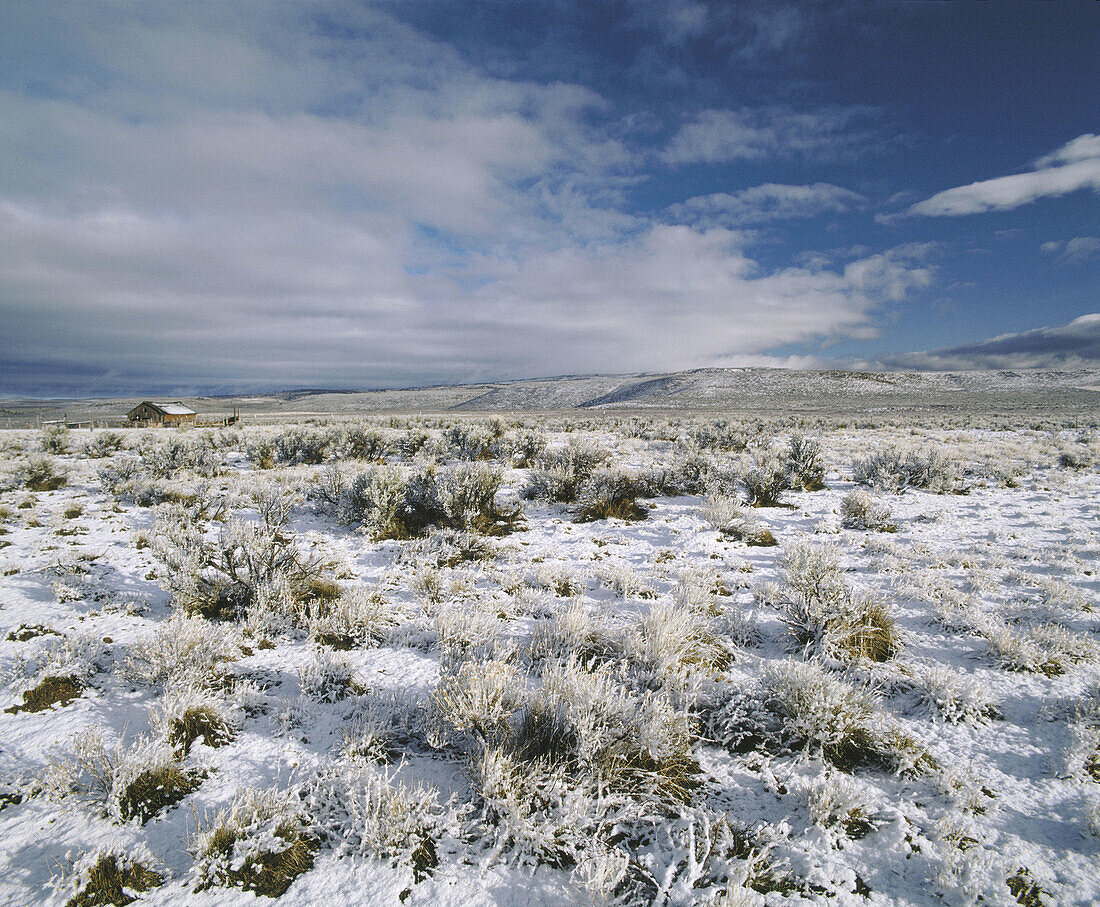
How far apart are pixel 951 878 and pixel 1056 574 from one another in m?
6.13

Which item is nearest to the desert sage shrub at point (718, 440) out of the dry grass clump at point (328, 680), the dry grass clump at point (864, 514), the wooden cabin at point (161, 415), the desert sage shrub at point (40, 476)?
the dry grass clump at point (864, 514)

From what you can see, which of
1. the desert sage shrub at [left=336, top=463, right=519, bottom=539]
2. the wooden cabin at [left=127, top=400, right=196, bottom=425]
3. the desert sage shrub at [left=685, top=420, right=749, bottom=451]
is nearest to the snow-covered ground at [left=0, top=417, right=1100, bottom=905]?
the desert sage shrub at [left=336, top=463, right=519, bottom=539]

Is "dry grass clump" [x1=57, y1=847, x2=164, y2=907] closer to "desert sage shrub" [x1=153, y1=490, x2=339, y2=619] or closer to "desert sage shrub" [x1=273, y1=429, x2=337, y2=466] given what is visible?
"desert sage shrub" [x1=153, y1=490, x2=339, y2=619]

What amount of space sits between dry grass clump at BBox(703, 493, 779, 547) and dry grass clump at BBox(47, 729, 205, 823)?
729cm

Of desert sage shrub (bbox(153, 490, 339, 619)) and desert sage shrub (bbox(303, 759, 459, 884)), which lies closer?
desert sage shrub (bbox(303, 759, 459, 884))

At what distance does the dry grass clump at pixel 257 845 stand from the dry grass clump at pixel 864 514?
9.08 meters

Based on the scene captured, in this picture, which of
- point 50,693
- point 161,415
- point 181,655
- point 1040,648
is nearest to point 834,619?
point 1040,648

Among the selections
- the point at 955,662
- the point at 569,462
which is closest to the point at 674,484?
the point at 569,462

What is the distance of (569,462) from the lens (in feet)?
35.6

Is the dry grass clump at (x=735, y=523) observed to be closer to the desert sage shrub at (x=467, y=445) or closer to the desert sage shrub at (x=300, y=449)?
the desert sage shrub at (x=467, y=445)

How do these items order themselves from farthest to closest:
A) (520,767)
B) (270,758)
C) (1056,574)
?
1. (1056,574)
2. (270,758)
3. (520,767)

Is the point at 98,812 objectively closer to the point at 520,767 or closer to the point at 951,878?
the point at 520,767

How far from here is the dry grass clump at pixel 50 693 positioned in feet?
11.2

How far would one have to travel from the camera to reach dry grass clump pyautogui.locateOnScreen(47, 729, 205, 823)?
266 centimetres
